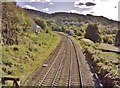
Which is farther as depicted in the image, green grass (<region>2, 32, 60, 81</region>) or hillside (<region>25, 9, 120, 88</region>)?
green grass (<region>2, 32, 60, 81</region>)

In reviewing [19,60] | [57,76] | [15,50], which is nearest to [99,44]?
[15,50]

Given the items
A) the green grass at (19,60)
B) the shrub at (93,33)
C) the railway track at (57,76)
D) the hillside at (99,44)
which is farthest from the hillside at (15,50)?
the shrub at (93,33)

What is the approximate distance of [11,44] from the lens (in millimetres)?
26859

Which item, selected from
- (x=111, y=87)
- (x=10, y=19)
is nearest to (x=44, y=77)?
(x=111, y=87)

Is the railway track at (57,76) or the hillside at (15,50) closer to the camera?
the railway track at (57,76)

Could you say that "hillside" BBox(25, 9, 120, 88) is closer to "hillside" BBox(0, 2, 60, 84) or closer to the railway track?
the railway track

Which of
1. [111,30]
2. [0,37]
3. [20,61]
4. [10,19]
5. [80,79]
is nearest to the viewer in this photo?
[80,79]

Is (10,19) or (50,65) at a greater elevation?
(10,19)

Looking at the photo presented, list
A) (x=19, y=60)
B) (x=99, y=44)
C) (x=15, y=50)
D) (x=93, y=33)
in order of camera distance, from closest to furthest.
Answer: (x=19, y=60)
(x=15, y=50)
(x=99, y=44)
(x=93, y=33)

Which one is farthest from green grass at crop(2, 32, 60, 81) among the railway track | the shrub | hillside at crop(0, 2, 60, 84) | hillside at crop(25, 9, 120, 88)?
the shrub

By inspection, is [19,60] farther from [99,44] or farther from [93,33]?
[93,33]

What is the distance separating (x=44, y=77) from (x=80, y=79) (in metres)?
2.13

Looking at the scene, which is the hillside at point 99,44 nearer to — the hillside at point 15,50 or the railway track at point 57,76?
the railway track at point 57,76

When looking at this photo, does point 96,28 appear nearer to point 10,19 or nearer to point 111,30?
point 10,19
